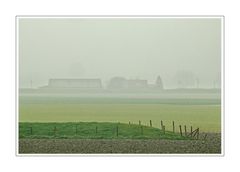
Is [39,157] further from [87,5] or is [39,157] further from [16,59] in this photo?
[87,5]

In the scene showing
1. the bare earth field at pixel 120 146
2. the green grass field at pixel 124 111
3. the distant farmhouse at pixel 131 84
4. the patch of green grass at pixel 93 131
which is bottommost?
the bare earth field at pixel 120 146

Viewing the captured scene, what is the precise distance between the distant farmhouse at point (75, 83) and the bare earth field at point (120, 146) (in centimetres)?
33

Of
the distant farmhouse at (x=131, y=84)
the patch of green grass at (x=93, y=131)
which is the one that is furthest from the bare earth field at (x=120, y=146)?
the distant farmhouse at (x=131, y=84)

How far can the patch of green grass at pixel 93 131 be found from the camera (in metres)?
2.29

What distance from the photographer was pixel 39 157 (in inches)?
91.3

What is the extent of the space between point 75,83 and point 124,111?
0.35m

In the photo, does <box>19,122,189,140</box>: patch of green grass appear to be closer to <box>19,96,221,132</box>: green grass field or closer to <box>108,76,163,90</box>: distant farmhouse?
<box>19,96,221,132</box>: green grass field

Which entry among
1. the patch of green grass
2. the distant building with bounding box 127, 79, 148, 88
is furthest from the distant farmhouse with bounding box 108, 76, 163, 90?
the patch of green grass

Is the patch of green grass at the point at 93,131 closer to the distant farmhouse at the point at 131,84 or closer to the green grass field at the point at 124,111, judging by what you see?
the green grass field at the point at 124,111

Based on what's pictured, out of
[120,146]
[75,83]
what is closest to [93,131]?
[120,146]

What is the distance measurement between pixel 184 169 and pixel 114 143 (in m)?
0.46

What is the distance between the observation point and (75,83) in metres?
2.30

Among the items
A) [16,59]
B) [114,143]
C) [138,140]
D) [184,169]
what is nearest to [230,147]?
[184,169]

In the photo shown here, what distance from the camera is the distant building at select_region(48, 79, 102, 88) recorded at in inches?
90.7
